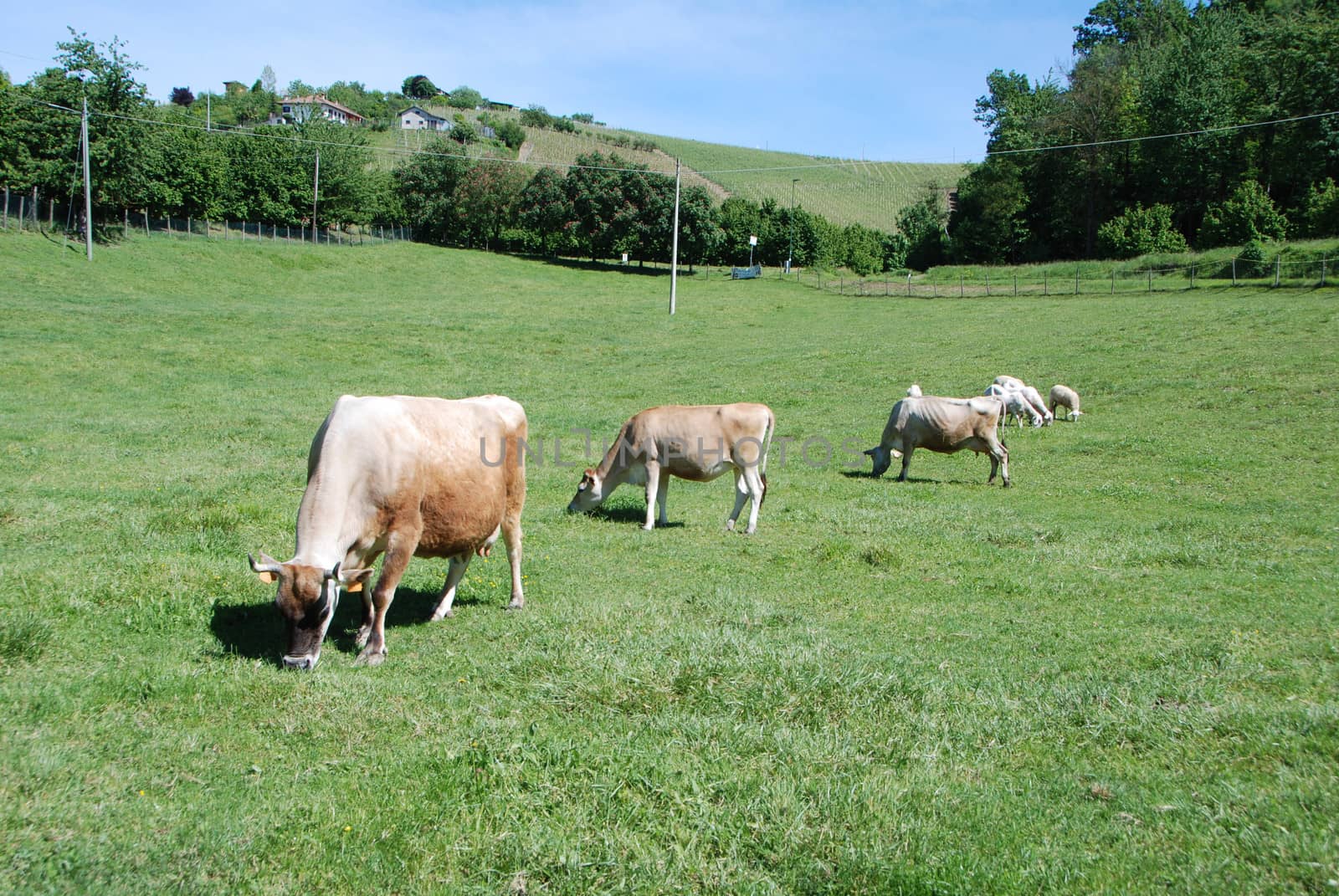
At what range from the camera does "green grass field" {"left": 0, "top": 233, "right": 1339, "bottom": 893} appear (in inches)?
185

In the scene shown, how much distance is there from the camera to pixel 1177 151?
238 feet

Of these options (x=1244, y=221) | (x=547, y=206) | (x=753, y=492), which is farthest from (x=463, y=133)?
(x=753, y=492)

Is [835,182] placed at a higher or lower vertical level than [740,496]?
higher

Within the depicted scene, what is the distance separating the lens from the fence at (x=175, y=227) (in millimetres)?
54625

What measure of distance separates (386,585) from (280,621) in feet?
4.20

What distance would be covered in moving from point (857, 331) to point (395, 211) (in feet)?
192

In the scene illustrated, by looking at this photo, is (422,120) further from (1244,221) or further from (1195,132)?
(1244,221)

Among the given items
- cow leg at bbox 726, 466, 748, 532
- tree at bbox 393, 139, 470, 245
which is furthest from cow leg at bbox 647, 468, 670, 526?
tree at bbox 393, 139, 470, 245

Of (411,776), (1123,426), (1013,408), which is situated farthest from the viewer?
(1013,408)

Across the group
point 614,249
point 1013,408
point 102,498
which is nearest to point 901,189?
point 614,249

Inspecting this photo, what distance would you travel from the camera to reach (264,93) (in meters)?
163

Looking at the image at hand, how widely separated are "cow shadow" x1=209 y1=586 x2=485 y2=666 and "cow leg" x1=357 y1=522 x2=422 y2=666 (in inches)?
13.4

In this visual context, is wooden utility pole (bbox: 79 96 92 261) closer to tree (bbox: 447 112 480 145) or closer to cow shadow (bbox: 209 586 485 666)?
Result: cow shadow (bbox: 209 586 485 666)

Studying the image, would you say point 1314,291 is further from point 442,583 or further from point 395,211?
point 395,211
